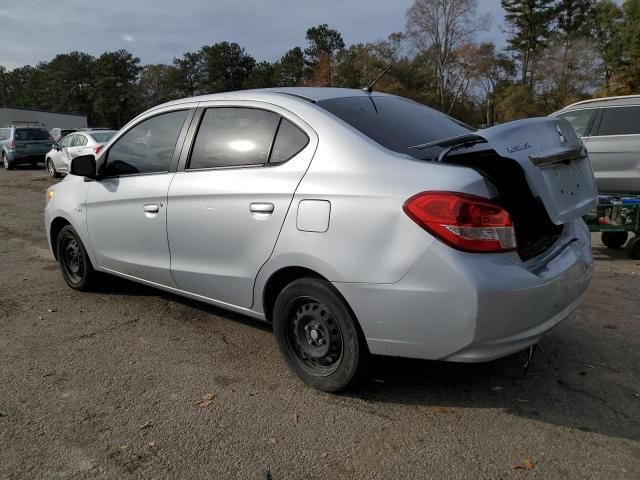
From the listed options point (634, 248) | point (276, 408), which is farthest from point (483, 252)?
point (634, 248)

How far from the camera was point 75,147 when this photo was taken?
53.7ft

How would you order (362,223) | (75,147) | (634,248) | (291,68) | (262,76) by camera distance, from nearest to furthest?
1. (362,223)
2. (634,248)
3. (75,147)
4. (291,68)
5. (262,76)

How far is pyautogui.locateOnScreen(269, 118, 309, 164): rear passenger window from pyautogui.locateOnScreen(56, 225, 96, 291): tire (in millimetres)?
2552

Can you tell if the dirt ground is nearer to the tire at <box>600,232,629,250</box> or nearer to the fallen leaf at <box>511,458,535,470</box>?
the fallen leaf at <box>511,458,535,470</box>

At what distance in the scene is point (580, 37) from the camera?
48.1m

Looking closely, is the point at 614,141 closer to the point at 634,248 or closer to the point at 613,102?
the point at 613,102

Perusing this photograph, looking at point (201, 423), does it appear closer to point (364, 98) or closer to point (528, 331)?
point (528, 331)

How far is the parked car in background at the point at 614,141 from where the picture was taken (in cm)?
826

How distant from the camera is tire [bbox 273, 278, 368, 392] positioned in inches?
113

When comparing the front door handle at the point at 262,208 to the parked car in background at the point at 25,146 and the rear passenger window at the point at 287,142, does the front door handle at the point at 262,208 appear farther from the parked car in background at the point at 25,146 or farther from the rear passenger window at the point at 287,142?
the parked car in background at the point at 25,146

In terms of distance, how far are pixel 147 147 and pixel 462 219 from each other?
2.67 metres

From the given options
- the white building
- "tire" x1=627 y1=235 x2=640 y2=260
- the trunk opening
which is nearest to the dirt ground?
the trunk opening

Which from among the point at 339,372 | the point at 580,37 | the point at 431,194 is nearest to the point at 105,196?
the point at 339,372

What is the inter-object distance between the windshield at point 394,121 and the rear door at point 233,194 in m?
0.31
